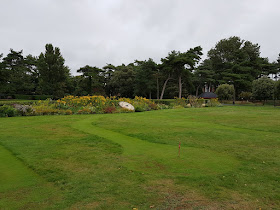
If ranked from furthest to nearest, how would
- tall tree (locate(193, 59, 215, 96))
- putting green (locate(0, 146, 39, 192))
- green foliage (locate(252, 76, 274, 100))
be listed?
tall tree (locate(193, 59, 215, 96)) < green foliage (locate(252, 76, 274, 100)) < putting green (locate(0, 146, 39, 192))

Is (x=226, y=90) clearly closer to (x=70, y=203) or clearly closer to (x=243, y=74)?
(x=243, y=74)

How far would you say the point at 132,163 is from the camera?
185 inches

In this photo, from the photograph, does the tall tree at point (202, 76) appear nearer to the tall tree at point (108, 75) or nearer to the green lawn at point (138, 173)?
the tall tree at point (108, 75)

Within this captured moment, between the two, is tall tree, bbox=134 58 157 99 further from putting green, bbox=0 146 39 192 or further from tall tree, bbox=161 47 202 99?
putting green, bbox=0 146 39 192

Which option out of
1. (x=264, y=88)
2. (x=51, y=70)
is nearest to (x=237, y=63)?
(x=264, y=88)

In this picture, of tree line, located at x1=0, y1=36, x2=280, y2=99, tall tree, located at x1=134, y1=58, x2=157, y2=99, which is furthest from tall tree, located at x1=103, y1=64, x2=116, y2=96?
tall tree, located at x1=134, y1=58, x2=157, y2=99

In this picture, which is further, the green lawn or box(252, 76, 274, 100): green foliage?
box(252, 76, 274, 100): green foliage

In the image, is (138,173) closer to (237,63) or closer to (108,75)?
(108,75)

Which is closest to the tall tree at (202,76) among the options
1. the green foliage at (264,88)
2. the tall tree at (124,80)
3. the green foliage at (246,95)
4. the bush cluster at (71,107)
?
the green foliage at (246,95)

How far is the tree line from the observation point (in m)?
33.5

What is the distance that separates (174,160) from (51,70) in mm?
32199

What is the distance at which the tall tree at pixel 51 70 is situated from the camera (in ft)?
105

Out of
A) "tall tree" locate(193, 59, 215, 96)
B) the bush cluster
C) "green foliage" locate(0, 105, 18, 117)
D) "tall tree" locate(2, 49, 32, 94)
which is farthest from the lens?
"tall tree" locate(193, 59, 215, 96)

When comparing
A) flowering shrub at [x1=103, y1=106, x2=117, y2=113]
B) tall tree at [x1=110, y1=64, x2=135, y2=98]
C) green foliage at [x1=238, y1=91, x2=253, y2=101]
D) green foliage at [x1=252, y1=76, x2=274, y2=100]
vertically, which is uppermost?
tall tree at [x1=110, y1=64, x2=135, y2=98]
